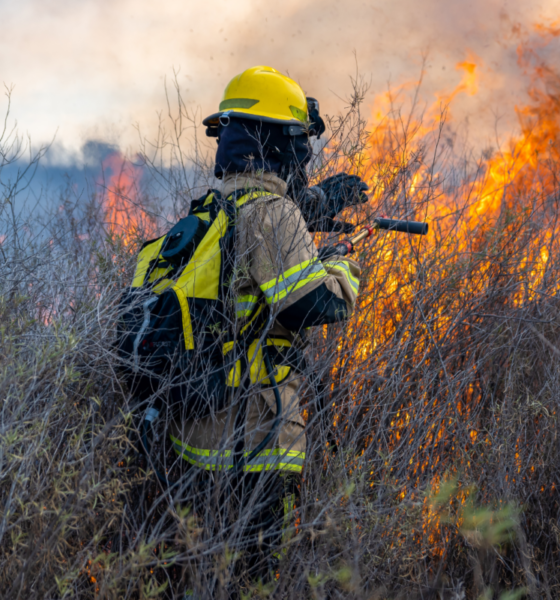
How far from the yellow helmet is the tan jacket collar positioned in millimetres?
261

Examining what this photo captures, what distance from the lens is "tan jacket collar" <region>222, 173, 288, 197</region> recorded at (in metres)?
2.12

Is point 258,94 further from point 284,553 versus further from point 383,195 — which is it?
point 284,553

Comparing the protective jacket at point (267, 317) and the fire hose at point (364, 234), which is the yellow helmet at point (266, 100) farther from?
the fire hose at point (364, 234)

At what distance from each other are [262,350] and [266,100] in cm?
112

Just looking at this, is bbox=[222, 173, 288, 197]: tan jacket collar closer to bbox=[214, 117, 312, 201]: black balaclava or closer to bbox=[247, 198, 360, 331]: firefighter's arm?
bbox=[214, 117, 312, 201]: black balaclava

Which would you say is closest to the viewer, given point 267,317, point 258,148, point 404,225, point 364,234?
point 267,317

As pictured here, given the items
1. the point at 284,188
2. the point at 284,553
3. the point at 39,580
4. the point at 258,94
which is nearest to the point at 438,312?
the point at 284,188

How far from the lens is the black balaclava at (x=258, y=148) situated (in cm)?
220

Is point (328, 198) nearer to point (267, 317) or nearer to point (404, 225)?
point (404, 225)

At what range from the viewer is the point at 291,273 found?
1.90 metres

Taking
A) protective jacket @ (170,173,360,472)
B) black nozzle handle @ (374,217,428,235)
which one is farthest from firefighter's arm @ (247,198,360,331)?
black nozzle handle @ (374,217,428,235)

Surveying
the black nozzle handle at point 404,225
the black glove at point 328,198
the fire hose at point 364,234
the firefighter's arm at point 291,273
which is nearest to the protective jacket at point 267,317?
the firefighter's arm at point 291,273

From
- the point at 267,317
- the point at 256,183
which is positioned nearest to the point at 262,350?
the point at 267,317

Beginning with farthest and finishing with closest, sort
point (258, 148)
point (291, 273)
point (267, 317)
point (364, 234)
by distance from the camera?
point (364, 234)
point (258, 148)
point (267, 317)
point (291, 273)
